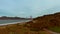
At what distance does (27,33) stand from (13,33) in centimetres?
171

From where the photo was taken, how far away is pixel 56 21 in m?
33.3

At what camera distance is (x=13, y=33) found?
18688 mm

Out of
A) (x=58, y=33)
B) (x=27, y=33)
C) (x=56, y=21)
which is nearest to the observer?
(x=27, y=33)

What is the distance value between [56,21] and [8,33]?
16.0m

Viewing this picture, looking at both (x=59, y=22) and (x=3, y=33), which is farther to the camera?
(x=59, y=22)

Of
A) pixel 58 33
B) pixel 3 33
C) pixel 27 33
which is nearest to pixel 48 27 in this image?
pixel 58 33

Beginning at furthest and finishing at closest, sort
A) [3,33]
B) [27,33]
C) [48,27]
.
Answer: [48,27]
[27,33]
[3,33]

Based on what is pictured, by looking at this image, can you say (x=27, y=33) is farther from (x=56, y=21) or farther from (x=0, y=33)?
(x=56, y=21)

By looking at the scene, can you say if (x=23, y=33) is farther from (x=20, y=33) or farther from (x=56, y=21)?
(x=56, y=21)

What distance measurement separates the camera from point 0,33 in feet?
60.4

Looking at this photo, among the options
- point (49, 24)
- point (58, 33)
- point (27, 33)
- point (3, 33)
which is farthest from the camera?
point (49, 24)

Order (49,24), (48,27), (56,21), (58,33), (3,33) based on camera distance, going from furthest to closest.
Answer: (56,21) < (49,24) < (48,27) < (58,33) < (3,33)

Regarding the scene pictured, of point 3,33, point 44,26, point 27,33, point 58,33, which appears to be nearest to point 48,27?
point 44,26

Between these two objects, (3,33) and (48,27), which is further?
(48,27)
